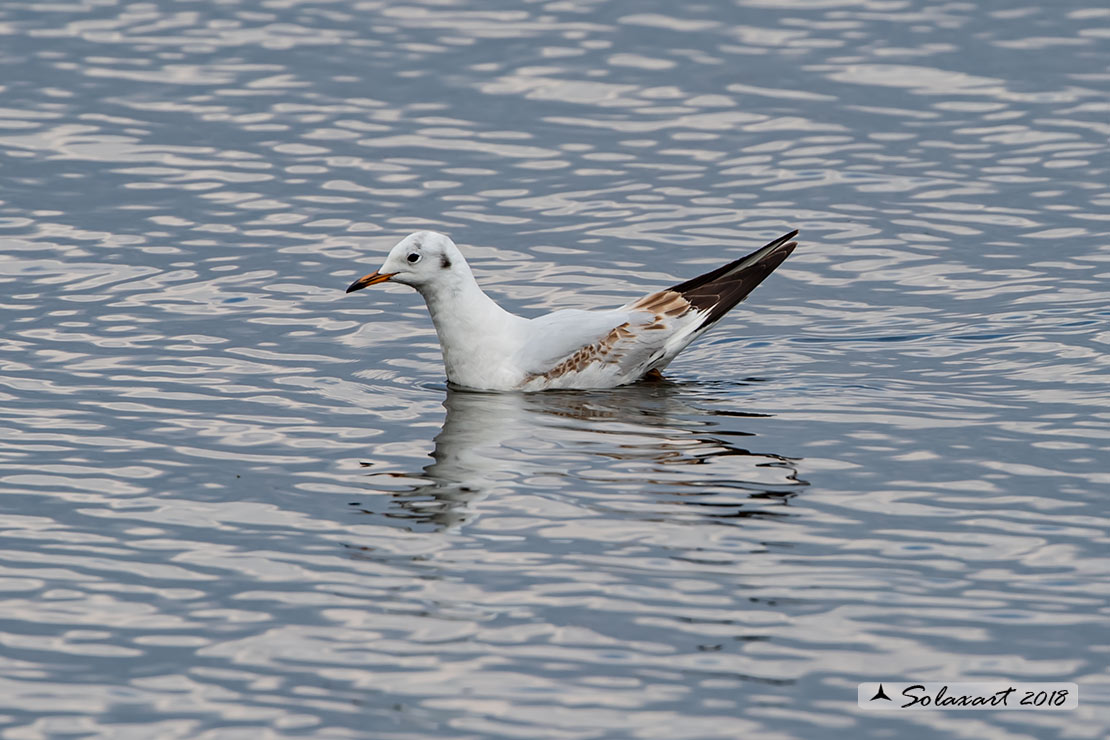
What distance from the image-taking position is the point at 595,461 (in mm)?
11930

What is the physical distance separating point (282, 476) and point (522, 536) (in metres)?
1.98

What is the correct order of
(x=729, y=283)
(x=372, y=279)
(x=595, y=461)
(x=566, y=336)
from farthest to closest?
(x=729, y=283) < (x=566, y=336) < (x=372, y=279) < (x=595, y=461)

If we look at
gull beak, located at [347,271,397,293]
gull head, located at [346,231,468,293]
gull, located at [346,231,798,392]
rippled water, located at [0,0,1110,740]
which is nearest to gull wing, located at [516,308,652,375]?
gull, located at [346,231,798,392]

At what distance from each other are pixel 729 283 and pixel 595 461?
3.16 m

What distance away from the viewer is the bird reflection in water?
436 inches

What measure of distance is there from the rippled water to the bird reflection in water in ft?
0.16

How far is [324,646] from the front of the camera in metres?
9.11

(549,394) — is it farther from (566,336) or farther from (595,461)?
(595,461)

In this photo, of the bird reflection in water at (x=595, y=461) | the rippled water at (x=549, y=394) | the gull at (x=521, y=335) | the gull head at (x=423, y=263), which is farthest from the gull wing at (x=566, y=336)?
the gull head at (x=423, y=263)

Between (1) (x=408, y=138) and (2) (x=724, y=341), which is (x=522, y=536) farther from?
(1) (x=408, y=138)

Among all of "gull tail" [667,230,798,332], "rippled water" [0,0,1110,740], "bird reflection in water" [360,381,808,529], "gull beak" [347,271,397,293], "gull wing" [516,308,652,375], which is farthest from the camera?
"gull tail" [667,230,798,332]

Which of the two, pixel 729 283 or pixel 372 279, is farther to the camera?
pixel 729 283

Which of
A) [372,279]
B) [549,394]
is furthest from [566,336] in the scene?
[372,279]

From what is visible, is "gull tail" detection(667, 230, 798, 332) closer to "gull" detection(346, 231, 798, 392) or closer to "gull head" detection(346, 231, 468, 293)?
"gull" detection(346, 231, 798, 392)
